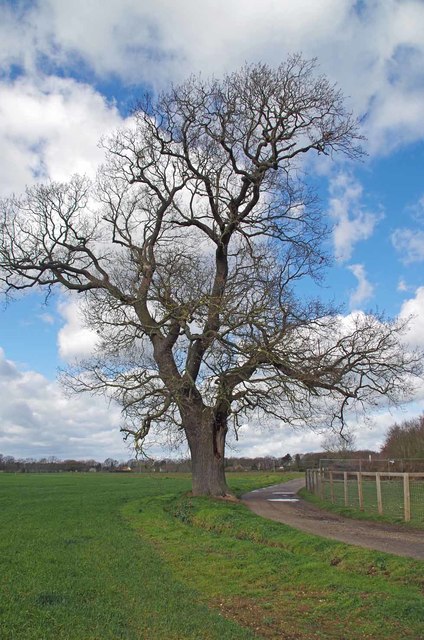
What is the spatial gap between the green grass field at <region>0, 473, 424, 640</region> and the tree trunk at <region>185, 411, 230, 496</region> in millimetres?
8750

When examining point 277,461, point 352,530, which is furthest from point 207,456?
point 277,461

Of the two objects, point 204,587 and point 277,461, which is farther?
point 277,461

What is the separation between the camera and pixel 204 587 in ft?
34.7

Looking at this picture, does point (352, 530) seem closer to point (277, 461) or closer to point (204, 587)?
point (204, 587)

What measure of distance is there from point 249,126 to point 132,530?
16.3m

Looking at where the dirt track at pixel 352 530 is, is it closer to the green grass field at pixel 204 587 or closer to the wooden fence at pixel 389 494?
the green grass field at pixel 204 587

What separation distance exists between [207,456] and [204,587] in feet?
52.6

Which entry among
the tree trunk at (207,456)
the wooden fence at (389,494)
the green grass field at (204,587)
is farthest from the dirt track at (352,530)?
the tree trunk at (207,456)

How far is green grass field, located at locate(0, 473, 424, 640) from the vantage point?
780 centimetres

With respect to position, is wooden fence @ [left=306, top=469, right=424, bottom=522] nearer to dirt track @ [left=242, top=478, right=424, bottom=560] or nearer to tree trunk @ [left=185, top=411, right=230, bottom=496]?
dirt track @ [left=242, top=478, right=424, bottom=560]

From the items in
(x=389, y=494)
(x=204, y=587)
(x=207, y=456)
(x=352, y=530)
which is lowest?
(x=204, y=587)

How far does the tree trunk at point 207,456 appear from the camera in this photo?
2648 centimetres

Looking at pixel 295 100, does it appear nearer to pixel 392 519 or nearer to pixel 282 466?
pixel 392 519

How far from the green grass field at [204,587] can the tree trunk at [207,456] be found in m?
8.75
